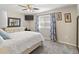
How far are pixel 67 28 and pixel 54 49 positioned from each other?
16.1 inches

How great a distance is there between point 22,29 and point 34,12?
1.14ft

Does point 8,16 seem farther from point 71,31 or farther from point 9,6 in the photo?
point 71,31

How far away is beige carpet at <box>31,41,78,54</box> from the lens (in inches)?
72.4

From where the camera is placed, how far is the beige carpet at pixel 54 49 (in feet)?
6.03

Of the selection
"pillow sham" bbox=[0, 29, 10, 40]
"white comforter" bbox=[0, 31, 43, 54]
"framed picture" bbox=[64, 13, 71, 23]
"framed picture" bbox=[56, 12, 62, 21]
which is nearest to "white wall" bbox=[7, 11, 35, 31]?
"white comforter" bbox=[0, 31, 43, 54]

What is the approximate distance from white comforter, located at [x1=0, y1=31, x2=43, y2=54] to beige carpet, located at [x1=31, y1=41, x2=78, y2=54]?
14 centimetres

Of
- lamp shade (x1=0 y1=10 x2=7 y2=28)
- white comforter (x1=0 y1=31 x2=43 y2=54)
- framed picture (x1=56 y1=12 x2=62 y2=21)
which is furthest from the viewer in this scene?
framed picture (x1=56 y1=12 x2=62 y2=21)

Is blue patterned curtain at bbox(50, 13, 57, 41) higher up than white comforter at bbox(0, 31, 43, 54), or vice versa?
blue patterned curtain at bbox(50, 13, 57, 41)

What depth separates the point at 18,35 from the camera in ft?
6.17

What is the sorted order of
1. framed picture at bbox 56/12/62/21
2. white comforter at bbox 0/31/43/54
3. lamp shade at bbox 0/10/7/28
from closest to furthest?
white comforter at bbox 0/31/43/54, lamp shade at bbox 0/10/7/28, framed picture at bbox 56/12/62/21

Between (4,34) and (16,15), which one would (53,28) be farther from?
(4,34)

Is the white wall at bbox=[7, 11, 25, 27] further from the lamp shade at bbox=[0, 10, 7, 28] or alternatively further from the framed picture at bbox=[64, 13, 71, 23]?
the framed picture at bbox=[64, 13, 71, 23]

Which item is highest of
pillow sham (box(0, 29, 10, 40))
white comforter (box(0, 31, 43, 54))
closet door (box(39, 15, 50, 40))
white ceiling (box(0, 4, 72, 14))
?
white ceiling (box(0, 4, 72, 14))
